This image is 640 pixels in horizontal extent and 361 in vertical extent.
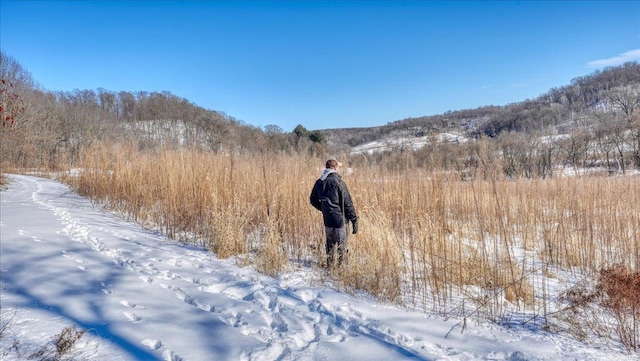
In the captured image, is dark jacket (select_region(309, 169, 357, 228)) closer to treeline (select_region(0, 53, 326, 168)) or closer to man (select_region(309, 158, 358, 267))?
man (select_region(309, 158, 358, 267))

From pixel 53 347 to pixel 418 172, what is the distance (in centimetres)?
537

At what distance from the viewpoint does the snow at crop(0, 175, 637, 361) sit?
8.14 ft

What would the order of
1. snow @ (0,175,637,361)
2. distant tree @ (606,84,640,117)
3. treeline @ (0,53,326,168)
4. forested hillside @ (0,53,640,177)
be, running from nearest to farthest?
snow @ (0,175,637,361) < forested hillside @ (0,53,640,177) < treeline @ (0,53,326,168) < distant tree @ (606,84,640,117)

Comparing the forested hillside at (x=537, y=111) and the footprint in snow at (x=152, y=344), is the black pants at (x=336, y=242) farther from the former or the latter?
the forested hillside at (x=537, y=111)

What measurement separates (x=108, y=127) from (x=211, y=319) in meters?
42.9

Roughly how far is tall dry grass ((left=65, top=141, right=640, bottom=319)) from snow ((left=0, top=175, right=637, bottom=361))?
0.46 metres

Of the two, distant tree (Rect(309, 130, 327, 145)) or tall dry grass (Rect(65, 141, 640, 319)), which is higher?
distant tree (Rect(309, 130, 327, 145))

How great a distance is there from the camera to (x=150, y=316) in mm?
2982

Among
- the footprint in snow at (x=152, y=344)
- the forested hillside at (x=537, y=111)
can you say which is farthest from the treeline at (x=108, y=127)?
the forested hillside at (x=537, y=111)

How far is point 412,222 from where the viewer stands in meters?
4.55

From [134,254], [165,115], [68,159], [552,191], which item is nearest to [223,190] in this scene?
[134,254]

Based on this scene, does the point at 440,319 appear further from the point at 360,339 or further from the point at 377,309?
the point at 360,339

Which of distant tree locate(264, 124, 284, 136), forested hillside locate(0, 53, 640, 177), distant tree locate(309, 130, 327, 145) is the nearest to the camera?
forested hillside locate(0, 53, 640, 177)

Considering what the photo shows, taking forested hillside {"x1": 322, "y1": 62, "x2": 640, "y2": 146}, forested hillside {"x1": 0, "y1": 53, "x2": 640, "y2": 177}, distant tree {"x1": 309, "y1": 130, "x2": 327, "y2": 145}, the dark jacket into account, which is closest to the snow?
the dark jacket
